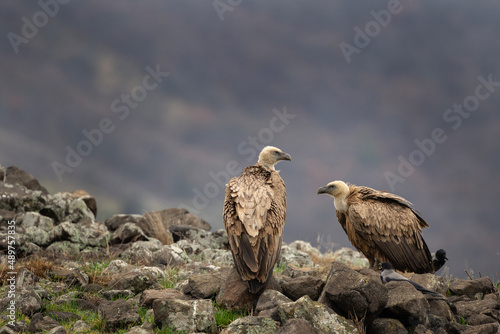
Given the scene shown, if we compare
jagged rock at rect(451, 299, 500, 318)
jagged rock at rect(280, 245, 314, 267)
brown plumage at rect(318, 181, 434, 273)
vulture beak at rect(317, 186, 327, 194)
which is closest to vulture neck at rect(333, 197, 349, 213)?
brown plumage at rect(318, 181, 434, 273)

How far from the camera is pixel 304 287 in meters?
8.24

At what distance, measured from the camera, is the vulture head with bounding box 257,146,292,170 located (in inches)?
409

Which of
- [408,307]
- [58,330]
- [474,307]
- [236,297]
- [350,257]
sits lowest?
[58,330]

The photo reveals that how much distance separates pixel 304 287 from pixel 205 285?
72.2 inches

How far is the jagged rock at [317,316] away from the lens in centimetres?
672

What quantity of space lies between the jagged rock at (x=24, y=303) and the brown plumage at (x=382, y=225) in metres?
6.78

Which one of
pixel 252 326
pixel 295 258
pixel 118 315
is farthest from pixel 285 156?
pixel 295 258

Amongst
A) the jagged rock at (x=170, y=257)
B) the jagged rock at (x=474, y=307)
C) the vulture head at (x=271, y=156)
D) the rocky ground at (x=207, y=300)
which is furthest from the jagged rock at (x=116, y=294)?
the jagged rock at (x=474, y=307)

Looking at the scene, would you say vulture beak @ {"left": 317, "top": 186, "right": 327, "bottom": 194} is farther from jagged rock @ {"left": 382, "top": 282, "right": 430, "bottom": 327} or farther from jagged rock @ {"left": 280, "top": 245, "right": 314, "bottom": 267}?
jagged rock @ {"left": 382, "top": 282, "right": 430, "bottom": 327}

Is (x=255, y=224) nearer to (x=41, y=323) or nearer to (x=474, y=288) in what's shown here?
(x=41, y=323)

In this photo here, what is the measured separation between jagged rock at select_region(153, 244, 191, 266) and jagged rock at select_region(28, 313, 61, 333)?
4844 mm

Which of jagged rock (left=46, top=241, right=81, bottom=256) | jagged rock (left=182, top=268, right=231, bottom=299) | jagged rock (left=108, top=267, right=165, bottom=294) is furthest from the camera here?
jagged rock (left=46, top=241, right=81, bottom=256)

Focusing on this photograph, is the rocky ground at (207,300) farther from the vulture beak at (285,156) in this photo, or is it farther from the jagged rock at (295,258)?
the vulture beak at (285,156)

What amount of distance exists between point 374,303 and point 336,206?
4.65m
